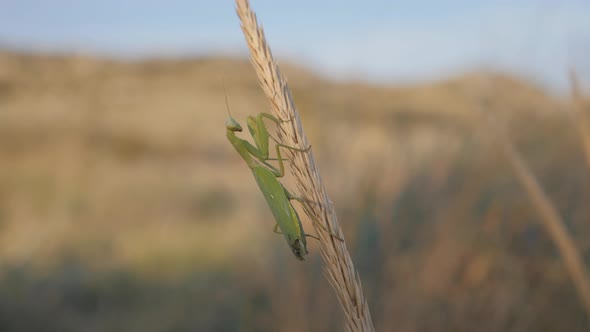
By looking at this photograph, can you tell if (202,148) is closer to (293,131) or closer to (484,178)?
(484,178)

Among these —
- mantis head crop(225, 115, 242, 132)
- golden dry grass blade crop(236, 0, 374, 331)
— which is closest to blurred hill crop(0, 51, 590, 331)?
mantis head crop(225, 115, 242, 132)

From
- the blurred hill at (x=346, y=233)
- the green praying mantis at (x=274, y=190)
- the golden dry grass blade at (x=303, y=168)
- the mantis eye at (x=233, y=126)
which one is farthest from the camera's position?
the blurred hill at (x=346, y=233)

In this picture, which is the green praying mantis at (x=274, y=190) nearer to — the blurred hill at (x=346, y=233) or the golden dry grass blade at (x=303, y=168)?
the blurred hill at (x=346, y=233)

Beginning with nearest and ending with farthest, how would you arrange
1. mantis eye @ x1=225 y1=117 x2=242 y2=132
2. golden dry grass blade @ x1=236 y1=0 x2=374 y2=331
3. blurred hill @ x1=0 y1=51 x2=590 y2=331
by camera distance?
1. golden dry grass blade @ x1=236 y1=0 x2=374 y2=331
2. mantis eye @ x1=225 y1=117 x2=242 y2=132
3. blurred hill @ x1=0 y1=51 x2=590 y2=331

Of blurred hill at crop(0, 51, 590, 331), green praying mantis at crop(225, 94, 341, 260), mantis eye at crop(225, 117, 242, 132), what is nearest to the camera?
green praying mantis at crop(225, 94, 341, 260)

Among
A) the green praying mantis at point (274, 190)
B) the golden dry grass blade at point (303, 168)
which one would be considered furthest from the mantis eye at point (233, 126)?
the golden dry grass blade at point (303, 168)

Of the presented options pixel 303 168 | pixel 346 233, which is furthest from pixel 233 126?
pixel 346 233

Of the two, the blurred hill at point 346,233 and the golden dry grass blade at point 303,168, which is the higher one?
the golden dry grass blade at point 303,168

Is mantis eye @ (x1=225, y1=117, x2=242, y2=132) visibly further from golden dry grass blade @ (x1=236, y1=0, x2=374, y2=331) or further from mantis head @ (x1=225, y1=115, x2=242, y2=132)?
golden dry grass blade @ (x1=236, y1=0, x2=374, y2=331)
